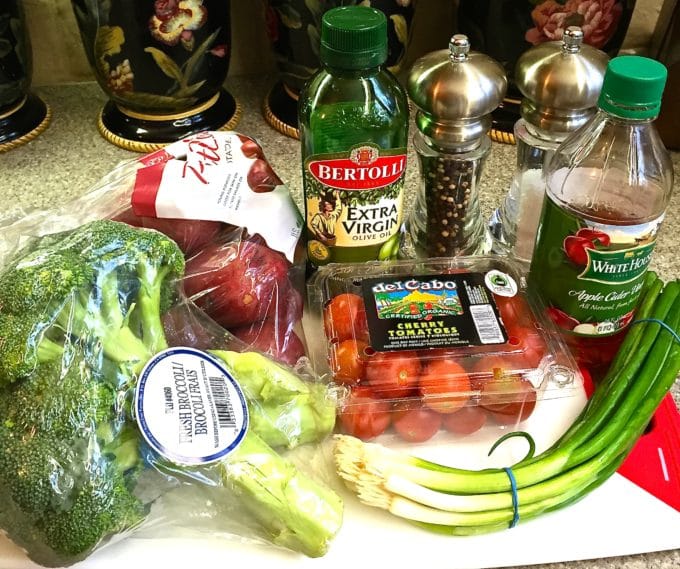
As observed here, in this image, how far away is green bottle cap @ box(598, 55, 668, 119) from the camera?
24.9 inches

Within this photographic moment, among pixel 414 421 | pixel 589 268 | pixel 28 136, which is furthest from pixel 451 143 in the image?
pixel 28 136

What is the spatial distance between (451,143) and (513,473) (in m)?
0.36

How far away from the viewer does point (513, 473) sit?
2.18 ft

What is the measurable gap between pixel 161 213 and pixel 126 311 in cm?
17

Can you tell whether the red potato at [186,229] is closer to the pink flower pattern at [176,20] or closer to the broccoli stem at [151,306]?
the broccoli stem at [151,306]

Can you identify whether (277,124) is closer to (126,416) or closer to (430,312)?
(430,312)

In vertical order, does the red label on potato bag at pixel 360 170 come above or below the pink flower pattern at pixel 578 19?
below

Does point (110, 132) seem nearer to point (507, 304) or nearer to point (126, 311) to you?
point (126, 311)

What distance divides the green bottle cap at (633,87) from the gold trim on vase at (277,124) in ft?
2.17

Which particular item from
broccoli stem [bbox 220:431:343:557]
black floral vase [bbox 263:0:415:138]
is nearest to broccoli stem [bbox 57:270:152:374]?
broccoli stem [bbox 220:431:343:557]

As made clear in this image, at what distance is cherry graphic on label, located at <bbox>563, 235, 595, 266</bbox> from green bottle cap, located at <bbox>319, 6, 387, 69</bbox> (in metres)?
0.26

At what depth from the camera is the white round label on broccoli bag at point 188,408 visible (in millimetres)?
609

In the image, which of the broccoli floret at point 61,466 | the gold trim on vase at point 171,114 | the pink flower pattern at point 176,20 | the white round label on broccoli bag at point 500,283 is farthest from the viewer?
the gold trim on vase at point 171,114

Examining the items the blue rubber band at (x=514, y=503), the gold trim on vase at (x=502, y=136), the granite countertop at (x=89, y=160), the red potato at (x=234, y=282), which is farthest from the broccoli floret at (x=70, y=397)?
the gold trim on vase at (x=502, y=136)
